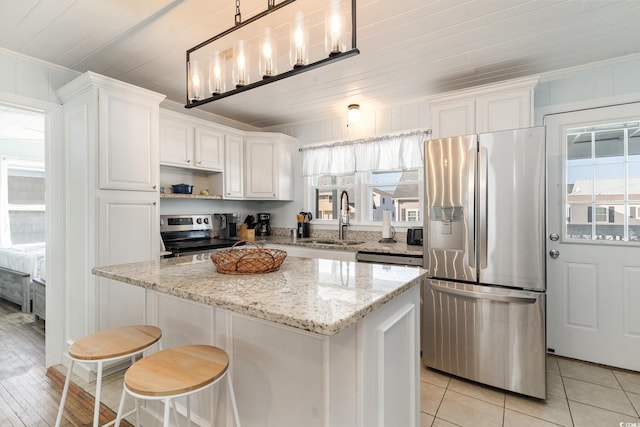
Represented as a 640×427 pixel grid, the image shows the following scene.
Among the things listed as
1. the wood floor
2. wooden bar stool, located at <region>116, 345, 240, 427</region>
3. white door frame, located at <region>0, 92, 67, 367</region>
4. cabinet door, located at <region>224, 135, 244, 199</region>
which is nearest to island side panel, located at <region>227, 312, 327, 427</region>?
wooden bar stool, located at <region>116, 345, 240, 427</region>

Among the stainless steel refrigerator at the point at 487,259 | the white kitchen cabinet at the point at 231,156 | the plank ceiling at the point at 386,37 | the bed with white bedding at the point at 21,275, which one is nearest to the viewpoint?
the plank ceiling at the point at 386,37

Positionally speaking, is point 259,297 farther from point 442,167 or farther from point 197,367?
point 442,167

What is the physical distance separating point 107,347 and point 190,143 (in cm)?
246

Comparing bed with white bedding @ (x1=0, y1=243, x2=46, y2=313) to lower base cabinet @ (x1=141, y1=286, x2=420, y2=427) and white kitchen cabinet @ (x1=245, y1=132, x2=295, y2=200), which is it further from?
lower base cabinet @ (x1=141, y1=286, x2=420, y2=427)

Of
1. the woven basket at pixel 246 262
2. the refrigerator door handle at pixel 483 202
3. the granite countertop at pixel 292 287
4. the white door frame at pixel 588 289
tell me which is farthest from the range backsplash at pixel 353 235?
the woven basket at pixel 246 262

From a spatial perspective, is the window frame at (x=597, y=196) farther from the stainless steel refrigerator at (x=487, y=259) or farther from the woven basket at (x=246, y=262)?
the woven basket at (x=246, y=262)

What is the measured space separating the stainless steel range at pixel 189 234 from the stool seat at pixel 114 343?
4.89ft

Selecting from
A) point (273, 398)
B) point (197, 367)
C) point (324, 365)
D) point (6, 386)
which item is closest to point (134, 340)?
point (197, 367)

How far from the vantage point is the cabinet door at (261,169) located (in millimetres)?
3922

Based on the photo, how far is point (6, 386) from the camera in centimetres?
227

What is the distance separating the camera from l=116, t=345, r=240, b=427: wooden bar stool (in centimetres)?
100

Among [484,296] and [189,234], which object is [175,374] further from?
[189,234]

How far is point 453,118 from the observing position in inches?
108

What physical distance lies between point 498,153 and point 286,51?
1.75 m
